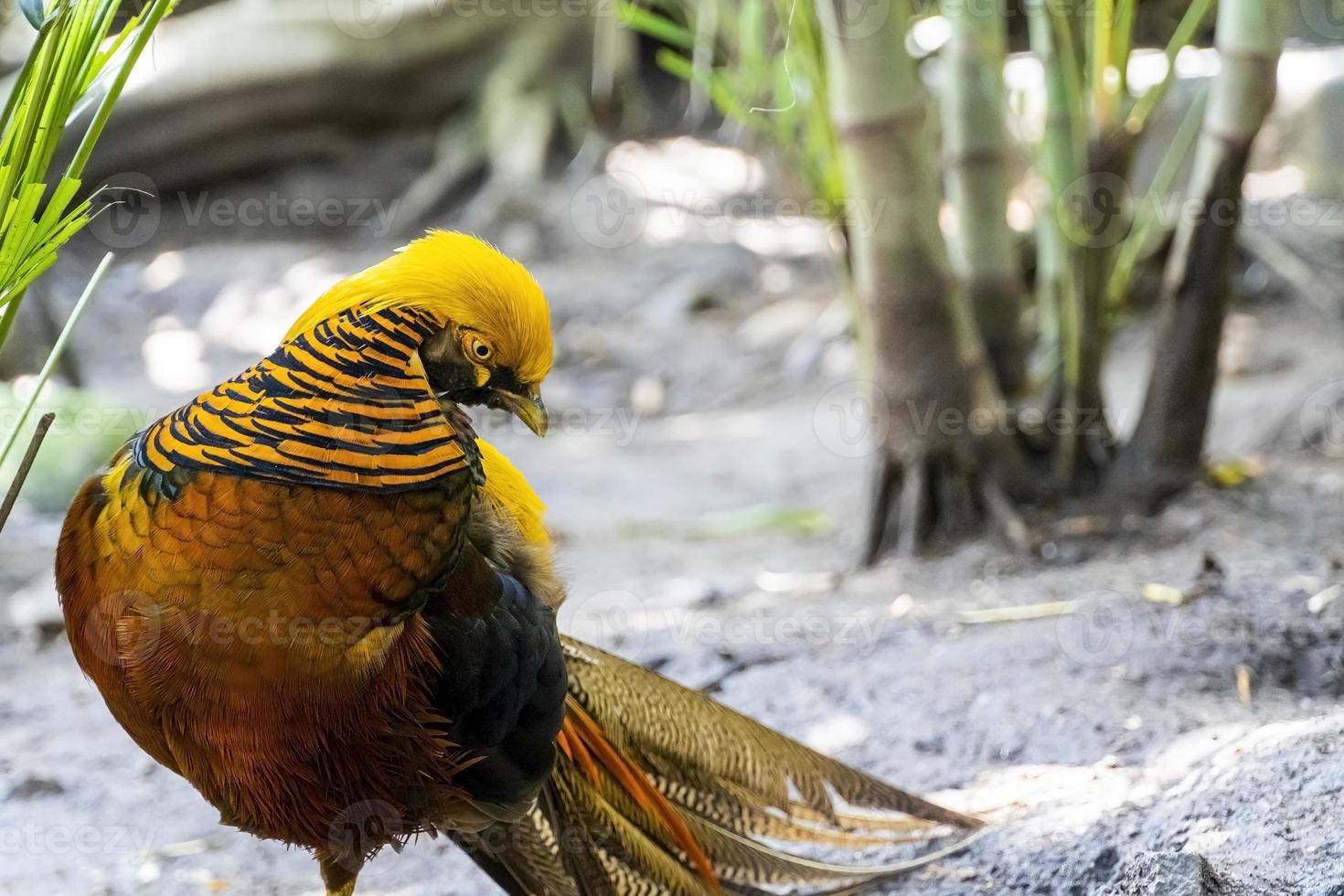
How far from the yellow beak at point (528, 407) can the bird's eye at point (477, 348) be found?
3.6 inches

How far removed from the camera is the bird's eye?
1.64 meters

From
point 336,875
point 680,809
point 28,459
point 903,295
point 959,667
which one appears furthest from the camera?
point 903,295

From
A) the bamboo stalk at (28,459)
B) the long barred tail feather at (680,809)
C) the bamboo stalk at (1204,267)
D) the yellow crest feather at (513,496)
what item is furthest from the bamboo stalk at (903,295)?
the bamboo stalk at (28,459)

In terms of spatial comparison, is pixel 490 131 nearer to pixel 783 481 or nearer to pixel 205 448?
pixel 783 481

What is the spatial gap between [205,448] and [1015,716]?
172 cm

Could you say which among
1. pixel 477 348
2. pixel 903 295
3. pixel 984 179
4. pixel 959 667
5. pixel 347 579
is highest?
pixel 477 348

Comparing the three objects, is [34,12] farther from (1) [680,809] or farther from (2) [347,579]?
(1) [680,809]

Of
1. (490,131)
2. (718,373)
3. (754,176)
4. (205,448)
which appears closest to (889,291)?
(205,448)

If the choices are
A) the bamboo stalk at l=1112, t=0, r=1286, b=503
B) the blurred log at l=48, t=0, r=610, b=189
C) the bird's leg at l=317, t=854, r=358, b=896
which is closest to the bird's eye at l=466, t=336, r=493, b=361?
the bird's leg at l=317, t=854, r=358, b=896

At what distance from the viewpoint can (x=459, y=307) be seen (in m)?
1.61

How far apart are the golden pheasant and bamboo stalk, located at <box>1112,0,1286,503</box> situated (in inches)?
84.7

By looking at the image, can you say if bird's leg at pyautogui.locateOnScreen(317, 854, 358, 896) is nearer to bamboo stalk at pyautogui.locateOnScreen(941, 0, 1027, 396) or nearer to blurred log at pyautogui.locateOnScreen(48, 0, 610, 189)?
bamboo stalk at pyautogui.locateOnScreen(941, 0, 1027, 396)

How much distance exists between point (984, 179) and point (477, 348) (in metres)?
2.54

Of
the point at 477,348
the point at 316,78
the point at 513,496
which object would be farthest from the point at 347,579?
the point at 316,78
